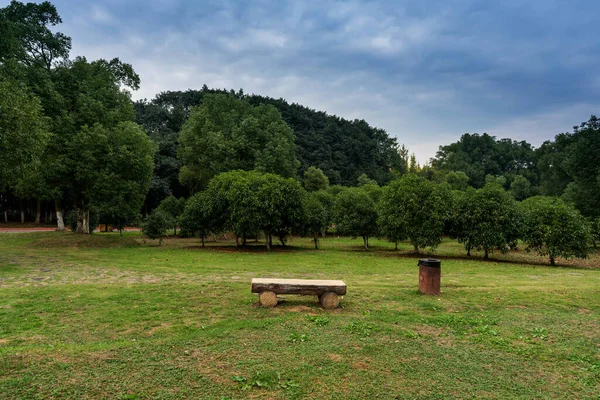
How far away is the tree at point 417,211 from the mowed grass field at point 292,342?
1015 centimetres

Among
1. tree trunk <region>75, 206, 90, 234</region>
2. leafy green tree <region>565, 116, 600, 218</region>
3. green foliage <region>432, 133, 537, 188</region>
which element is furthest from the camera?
green foliage <region>432, 133, 537, 188</region>

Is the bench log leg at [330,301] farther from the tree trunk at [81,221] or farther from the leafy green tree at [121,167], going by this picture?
the tree trunk at [81,221]

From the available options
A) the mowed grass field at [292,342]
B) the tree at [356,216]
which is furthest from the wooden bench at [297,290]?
the tree at [356,216]

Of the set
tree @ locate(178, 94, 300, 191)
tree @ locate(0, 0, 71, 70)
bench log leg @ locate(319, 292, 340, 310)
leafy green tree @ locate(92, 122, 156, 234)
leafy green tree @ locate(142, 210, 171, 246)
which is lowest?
bench log leg @ locate(319, 292, 340, 310)

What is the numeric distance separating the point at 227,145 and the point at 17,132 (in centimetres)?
2145

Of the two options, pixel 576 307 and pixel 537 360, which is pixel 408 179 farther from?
pixel 537 360

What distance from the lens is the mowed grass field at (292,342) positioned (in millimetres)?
4547

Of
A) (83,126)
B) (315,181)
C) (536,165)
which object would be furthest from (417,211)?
(536,165)

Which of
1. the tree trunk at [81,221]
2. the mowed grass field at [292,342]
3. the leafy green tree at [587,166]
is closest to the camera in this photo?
the mowed grass field at [292,342]

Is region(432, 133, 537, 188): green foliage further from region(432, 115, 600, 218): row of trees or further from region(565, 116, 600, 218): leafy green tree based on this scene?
region(565, 116, 600, 218): leafy green tree

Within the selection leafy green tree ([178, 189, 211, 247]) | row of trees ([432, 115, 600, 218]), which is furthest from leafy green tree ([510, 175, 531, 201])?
leafy green tree ([178, 189, 211, 247])

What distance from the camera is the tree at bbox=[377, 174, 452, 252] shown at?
21125 millimetres

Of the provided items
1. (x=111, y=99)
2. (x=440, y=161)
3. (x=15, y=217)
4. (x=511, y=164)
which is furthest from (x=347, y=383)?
(x=511, y=164)

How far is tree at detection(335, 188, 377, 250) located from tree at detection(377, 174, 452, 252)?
2928 mm
